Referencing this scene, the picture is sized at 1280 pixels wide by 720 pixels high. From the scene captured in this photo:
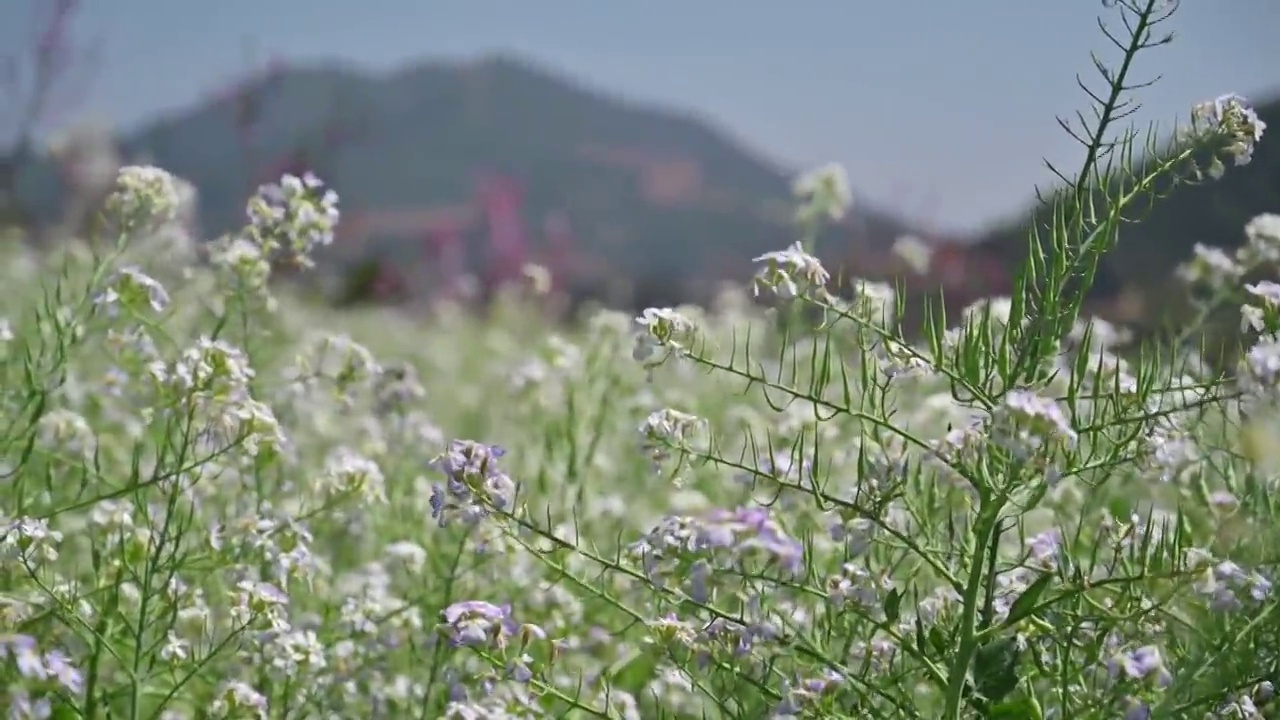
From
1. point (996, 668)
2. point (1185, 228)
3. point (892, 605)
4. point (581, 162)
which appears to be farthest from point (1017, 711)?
point (581, 162)

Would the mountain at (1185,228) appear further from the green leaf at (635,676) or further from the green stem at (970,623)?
the green stem at (970,623)

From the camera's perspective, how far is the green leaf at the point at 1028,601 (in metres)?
1.56

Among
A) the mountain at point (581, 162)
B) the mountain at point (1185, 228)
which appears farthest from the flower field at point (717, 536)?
the mountain at point (581, 162)

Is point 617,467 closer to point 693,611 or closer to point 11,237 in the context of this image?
point 693,611

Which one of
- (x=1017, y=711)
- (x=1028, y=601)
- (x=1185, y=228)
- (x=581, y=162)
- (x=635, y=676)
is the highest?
(x=581, y=162)

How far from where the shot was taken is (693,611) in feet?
5.96

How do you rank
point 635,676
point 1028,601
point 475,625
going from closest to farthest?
1. point 1028,601
2. point 475,625
3. point 635,676

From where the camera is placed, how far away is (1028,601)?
62.0 inches

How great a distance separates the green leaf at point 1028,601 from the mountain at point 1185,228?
1802 mm

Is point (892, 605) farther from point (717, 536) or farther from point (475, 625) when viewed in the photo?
point (475, 625)

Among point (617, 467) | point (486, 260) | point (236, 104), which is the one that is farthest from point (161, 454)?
point (486, 260)

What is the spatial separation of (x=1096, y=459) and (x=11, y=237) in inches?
286

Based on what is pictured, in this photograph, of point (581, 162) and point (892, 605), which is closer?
point (892, 605)

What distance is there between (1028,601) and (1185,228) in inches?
148
